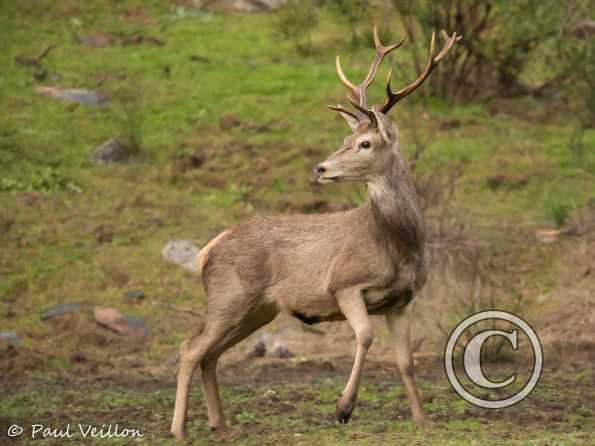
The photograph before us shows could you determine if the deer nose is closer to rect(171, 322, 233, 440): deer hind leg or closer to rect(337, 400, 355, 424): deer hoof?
rect(171, 322, 233, 440): deer hind leg

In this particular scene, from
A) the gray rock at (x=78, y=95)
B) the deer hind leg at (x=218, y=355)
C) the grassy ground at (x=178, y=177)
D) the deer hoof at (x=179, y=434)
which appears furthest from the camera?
the gray rock at (x=78, y=95)

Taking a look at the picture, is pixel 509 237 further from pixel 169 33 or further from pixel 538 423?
pixel 169 33

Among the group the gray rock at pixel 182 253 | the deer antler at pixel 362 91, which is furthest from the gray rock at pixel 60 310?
the deer antler at pixel 362 91

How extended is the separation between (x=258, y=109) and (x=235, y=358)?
20.6ft

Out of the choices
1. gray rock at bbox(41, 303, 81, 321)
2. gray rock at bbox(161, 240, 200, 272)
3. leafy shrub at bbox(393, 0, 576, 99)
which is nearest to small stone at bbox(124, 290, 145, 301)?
gray rock at bbox(41, 303, 81, 321)

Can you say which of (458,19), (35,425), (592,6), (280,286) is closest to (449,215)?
(592,6)

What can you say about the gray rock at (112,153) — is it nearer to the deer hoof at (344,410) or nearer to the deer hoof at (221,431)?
the deer hoof at (221,431)

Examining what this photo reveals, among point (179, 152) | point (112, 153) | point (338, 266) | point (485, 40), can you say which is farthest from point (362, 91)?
point (485, 40)

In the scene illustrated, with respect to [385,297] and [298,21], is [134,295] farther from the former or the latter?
[385,297]

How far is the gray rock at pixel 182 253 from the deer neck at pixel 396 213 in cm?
545

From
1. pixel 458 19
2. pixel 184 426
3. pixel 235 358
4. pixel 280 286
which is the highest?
pixel 458 19

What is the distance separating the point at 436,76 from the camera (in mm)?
16875

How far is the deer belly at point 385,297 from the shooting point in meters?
7.60

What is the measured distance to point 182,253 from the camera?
13.0 metres
